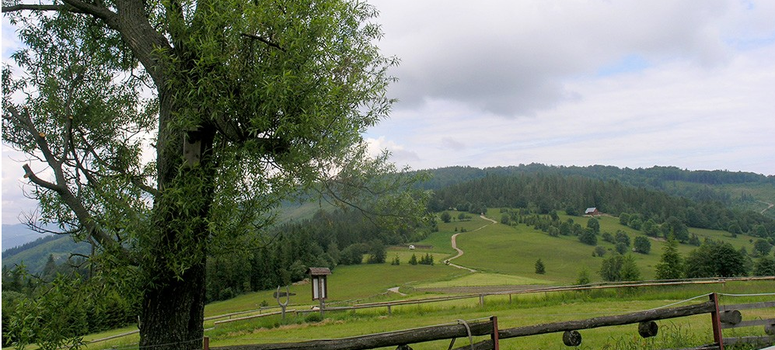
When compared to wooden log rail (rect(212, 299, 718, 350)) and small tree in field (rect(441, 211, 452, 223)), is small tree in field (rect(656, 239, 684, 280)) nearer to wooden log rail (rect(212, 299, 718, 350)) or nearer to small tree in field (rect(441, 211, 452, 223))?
wooden log rail (rect(212, 299, 718, 350))

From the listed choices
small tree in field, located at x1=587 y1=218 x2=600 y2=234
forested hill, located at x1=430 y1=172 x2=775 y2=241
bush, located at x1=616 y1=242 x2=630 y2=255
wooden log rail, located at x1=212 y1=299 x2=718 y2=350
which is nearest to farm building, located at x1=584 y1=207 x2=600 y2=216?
forested hill, located at x1=430 y1=172 x2=775 y2=241

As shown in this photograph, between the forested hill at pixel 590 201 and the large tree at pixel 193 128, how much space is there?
436ft

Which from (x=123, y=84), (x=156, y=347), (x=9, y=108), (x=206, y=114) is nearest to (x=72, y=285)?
(x=156, y=347)

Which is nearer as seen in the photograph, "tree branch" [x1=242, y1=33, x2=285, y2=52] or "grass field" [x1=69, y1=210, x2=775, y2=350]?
"tree branch" [x1=242, y1=33, x2=285, y2=52]

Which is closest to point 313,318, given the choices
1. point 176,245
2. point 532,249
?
point 176,245

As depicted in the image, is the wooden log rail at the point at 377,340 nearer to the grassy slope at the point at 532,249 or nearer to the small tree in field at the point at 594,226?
the grassy slope at the point at 532,249

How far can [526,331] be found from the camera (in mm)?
8094

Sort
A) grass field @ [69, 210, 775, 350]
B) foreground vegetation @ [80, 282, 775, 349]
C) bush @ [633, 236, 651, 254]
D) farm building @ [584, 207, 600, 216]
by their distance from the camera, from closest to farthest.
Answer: grass field @ [69, 210, 775, 350] < foreground vegetation @ [80, 282, 775, 349] < bush @ [633, 236, 651, 254] < farm building @ [584, 207, 600, 216]

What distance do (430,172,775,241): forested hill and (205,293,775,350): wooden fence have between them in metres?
130

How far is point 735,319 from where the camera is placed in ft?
32.0

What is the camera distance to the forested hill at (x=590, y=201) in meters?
145

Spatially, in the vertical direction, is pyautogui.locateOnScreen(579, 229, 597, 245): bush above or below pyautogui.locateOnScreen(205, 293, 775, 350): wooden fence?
below

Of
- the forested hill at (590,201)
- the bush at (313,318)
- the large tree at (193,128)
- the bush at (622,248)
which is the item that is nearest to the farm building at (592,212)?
the forested hill at (590,201)

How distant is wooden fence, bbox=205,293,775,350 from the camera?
6.96 meters
